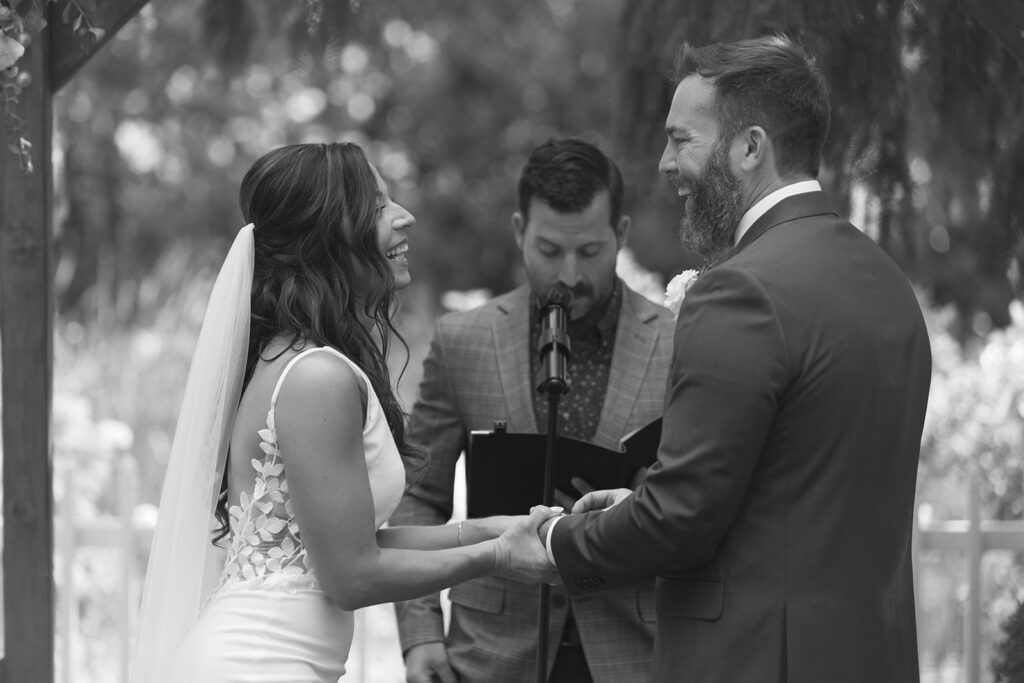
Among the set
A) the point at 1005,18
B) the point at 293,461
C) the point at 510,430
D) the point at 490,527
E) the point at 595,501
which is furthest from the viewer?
the point at 510,430

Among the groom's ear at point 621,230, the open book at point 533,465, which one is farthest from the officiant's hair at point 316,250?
the groom's ear at point 621,230

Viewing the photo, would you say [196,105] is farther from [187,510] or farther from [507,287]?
[187,510]

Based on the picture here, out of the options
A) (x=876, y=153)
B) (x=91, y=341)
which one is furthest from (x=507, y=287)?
(x=876, y=153)

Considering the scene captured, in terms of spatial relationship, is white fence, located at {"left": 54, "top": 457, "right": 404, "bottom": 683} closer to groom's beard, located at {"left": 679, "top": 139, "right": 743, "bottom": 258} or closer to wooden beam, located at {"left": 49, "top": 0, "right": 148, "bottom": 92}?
wooden beam, located at {"left": 49, "top": 0, "right": 148, "bottom": 92}

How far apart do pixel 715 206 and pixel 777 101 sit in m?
0.27

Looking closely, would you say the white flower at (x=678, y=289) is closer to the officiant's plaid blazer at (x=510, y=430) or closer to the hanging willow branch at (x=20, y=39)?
the officiant's plaid blazer at (x=510, y=430)

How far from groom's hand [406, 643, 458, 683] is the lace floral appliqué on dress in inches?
31.5

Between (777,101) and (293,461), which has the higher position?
(777,101)

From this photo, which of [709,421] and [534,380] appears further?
[534,380]

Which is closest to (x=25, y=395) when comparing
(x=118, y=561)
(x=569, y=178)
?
(x=569, y=178)

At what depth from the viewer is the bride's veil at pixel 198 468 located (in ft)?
9.74

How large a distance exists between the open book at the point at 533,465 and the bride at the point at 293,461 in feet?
0.88

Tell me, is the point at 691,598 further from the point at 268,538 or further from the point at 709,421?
the point at 268,538

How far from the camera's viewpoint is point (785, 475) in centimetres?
258
